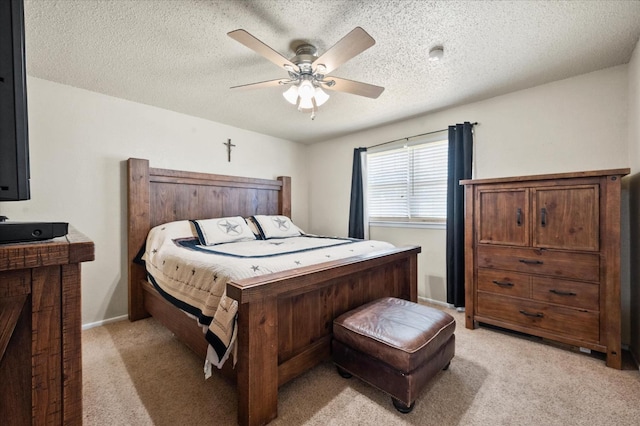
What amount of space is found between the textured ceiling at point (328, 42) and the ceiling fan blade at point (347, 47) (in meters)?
0.21

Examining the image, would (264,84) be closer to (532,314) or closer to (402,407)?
(402,407)

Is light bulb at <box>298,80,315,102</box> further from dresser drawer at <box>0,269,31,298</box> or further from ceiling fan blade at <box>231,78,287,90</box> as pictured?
dresser drawer at <box>0,269,31,298</box>

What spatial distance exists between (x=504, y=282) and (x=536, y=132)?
4.76ft

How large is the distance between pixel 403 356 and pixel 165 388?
1.47 m

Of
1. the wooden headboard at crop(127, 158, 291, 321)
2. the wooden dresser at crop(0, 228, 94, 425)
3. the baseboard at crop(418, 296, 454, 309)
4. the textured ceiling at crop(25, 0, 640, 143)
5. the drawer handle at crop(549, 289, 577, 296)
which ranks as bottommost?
the baseboard at crop(418, 296, 454, 309)

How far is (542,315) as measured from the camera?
223 cm

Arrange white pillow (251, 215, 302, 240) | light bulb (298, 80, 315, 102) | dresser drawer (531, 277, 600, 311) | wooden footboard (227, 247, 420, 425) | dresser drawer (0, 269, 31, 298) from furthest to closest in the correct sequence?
white pillow (251, 215, 302, 240), dresser drawer (531, 277, 600, 311), light bulb (298, 80, 315, 102), wooden footboard (227, 247, 420, 425), dresser drawer (0, 269, 31, 298)

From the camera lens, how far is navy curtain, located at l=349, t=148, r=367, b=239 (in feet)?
12.8

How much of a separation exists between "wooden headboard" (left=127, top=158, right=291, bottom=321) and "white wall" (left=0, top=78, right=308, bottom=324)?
0.45ft

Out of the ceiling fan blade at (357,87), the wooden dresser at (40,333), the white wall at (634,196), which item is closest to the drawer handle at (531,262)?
the white wall at (634,196)

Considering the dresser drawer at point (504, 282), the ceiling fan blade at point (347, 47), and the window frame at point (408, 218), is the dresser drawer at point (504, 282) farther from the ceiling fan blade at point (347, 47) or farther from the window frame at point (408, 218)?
the ceiling fan blade at point (347, 47)

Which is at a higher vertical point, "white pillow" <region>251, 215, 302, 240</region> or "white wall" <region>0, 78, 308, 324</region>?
"white wall" <region>0, 78, 308, 324</region>

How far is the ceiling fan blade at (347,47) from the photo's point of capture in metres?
1.49

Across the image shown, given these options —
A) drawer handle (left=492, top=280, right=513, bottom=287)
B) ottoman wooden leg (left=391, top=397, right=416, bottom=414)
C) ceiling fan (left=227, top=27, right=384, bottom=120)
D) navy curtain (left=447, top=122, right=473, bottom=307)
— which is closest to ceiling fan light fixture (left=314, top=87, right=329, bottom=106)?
ceiling fan (left=227, top=27, right=384, bottom=120)
